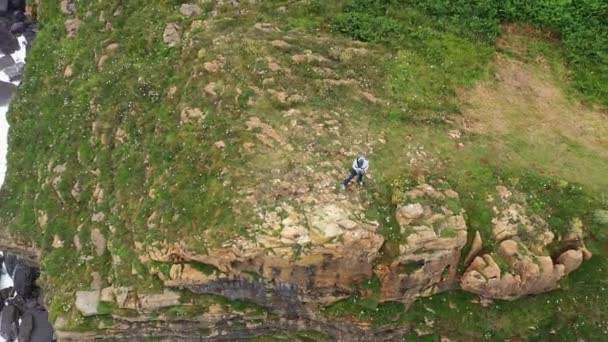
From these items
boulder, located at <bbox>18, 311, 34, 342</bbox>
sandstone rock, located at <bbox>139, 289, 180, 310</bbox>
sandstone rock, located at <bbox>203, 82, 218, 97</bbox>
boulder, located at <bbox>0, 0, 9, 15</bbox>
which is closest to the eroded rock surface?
sandstone rock, located at <bbox>139, 289, 180, 310</bbox>

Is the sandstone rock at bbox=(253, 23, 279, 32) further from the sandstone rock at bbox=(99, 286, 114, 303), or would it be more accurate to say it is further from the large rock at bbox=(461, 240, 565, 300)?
the large rock at bbox=(461, 240, 565, 300)

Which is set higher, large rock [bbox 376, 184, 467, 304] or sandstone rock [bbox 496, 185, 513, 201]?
sandstone rock [bbox 496, 185, 513, 201]

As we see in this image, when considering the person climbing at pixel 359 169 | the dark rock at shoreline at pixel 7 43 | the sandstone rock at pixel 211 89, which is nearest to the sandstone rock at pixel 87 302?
the sandstone rock at pixel 211 89

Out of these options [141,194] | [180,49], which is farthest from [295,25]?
[141,194]

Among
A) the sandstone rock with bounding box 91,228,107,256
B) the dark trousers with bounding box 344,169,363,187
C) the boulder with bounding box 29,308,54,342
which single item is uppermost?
Answer: the dark trousers with bounding box 344,169,363,187

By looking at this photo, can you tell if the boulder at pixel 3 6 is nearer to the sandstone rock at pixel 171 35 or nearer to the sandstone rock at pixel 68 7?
the sandstone rock at pixel 68 7

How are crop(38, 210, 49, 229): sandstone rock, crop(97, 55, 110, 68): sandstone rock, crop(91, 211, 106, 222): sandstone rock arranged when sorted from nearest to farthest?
crop(91, 211, 106, 222): sandstone rock → crop(38, 210, 49, 229): sandstone rock → crop(97, 55, 110, 68): sandstone rock
